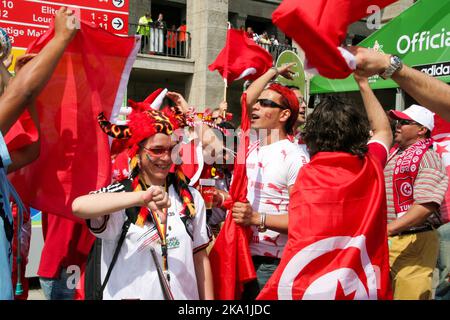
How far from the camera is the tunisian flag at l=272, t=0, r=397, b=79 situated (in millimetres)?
2137

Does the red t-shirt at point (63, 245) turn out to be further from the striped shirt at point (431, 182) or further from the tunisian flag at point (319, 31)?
the striped shirt at point (431, 182)

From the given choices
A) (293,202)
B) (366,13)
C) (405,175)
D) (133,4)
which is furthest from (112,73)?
(133,4)

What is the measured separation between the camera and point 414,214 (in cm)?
388

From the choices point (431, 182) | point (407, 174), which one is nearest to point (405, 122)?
point (407, 174)

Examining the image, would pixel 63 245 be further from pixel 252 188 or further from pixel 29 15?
pixel 29 15

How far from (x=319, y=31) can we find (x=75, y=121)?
5.58 ft

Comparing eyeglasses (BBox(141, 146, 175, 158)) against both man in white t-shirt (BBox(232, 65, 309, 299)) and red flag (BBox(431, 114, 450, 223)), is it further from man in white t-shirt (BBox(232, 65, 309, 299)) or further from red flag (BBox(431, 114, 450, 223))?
red flag (BBox(431, 114, 450, 223))

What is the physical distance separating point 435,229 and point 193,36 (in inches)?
579

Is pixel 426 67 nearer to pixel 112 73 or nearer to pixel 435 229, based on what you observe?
pixel 435 229

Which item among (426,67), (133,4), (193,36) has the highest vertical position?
(133,4)

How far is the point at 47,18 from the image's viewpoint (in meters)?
6.45

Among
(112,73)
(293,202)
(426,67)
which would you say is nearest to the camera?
(293,202)

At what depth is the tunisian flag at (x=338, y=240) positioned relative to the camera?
2.61 meters

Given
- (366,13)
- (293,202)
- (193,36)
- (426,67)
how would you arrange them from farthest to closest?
(193,36) < (426,67) < (293,202) < (366,13)
